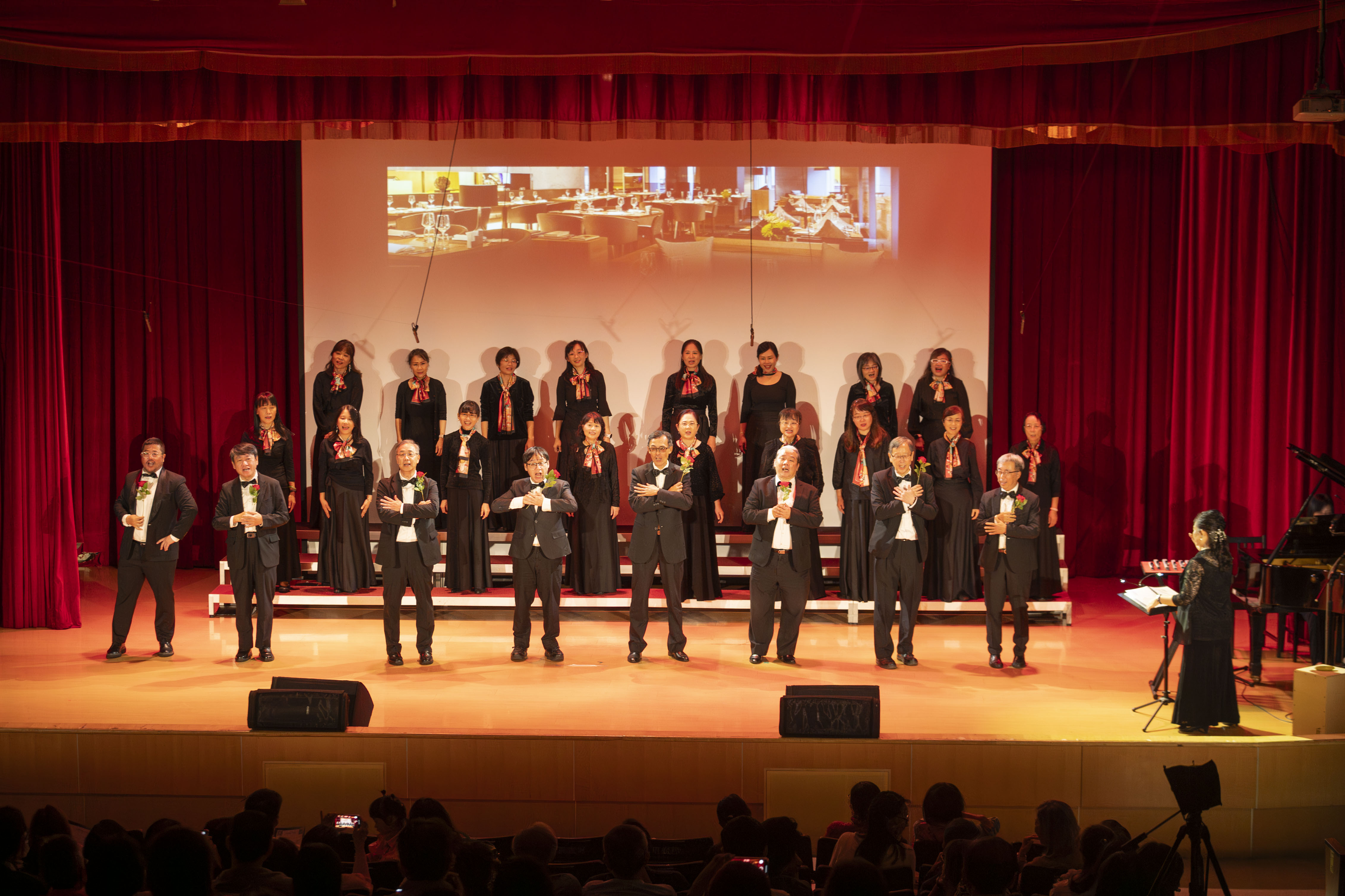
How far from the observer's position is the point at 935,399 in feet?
29.8

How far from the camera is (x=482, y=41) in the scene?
723 centimetres

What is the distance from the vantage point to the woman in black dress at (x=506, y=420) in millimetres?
9078

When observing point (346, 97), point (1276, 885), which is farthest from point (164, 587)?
point (1276, 885)

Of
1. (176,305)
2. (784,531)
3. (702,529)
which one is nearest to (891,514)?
(784,531)

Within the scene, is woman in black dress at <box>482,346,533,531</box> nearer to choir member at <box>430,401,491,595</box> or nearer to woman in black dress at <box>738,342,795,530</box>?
choir member at <box>430,401,491,595</box>

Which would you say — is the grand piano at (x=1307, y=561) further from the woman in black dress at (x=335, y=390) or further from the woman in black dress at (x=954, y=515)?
the woman in black dress at (x=335, y=390)

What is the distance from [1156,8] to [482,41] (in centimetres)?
391

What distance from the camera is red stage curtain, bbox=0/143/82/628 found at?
327 inches

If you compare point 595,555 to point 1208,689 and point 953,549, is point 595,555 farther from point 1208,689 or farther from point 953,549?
point 1208,689

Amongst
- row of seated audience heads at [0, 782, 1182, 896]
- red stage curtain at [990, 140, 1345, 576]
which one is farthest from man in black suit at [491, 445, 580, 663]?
red stage curtain at [990, 140, 1345, 576]

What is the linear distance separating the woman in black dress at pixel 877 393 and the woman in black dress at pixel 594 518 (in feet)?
6.14

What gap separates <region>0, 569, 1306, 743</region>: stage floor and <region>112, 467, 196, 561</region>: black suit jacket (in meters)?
0.71

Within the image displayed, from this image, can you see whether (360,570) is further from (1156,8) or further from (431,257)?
(1156,8)

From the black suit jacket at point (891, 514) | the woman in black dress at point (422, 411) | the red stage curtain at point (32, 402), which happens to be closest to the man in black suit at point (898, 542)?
the black suit jacket at point (891, 514)
